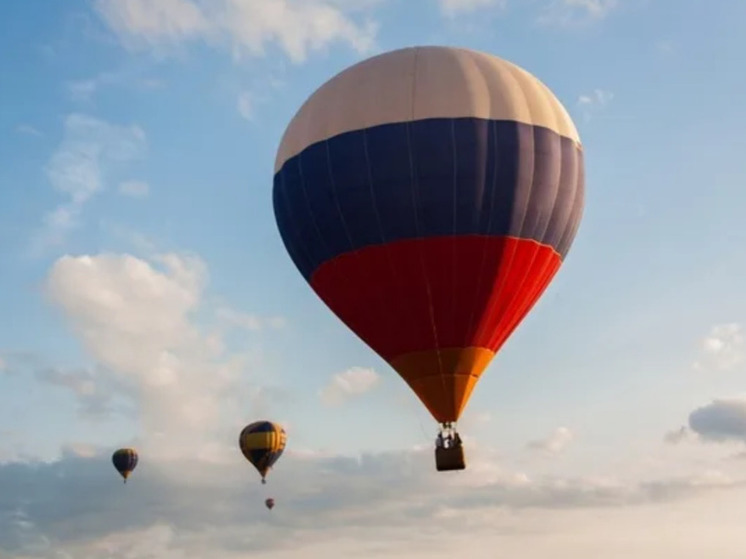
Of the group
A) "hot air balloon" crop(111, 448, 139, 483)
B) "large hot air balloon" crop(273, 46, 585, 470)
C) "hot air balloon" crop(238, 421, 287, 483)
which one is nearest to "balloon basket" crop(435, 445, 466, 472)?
"large hot air balloon" crop(273, 46, 585, 470)

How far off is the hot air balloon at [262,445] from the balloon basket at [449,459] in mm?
35714

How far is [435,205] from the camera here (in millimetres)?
30188

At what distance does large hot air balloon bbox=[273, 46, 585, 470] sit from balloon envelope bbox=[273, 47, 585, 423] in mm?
37

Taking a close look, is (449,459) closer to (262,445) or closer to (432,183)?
(432,183)

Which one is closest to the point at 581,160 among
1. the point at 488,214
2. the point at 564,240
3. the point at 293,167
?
the point at 564,240

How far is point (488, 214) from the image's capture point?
1201 inches

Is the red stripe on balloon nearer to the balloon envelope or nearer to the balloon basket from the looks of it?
the balloon envelope

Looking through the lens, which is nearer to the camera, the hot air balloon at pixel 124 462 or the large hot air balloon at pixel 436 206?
the large hot air balloon at pixel 436 206

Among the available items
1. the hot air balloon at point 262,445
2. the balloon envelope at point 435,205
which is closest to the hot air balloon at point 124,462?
the hot air balloon at point 262,445

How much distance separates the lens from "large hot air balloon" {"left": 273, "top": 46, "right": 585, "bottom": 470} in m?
30.4

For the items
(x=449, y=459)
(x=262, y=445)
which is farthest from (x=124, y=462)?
(x=449, y=459)

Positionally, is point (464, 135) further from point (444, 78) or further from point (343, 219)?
point (343, 219)

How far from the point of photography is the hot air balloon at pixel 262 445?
6444 cm

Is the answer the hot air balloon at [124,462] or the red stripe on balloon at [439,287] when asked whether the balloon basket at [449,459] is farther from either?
the hot air balloon at [124,462]
